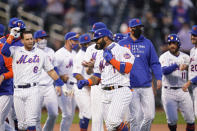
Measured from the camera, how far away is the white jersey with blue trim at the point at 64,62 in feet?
34.9

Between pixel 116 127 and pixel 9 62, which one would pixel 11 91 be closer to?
pixel 9 62

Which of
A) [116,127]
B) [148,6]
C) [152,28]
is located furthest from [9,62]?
[148,6]

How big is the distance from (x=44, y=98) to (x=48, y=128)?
Result: 71 centimetres

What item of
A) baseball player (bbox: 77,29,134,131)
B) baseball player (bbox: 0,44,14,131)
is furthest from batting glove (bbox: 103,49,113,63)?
baseball player (bbox: 0,44,14,131)

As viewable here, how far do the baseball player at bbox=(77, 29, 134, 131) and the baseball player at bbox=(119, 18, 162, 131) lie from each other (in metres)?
1.15

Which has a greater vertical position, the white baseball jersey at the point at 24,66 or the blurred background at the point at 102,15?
the blurred background at the point at 102,15

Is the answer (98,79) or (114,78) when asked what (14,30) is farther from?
(114,78)

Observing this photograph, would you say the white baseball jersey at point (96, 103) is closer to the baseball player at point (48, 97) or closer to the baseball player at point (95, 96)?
the baseball player at point (95, 96)

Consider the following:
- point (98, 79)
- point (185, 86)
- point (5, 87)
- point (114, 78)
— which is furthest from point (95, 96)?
point (185, 86)

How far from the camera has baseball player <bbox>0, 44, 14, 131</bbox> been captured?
8109 mm

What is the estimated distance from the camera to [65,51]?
10.8m

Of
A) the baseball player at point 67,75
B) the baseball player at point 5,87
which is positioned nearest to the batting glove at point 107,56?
the baseball player at point 5,87

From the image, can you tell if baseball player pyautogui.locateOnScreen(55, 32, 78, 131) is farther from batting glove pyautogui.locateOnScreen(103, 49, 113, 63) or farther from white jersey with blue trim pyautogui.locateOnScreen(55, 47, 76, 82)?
batting glove pyautogui.locateOnScreen(103, 49, 113, 63)

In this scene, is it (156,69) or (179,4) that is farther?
(179,4)
